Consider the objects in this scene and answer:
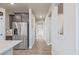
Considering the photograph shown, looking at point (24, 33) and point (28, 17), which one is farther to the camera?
point (28, 17)

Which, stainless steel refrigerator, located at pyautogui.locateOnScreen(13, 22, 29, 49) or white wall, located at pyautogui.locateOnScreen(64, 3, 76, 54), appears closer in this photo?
white wall, located at pyautogui.locateOnScreen(64, 3, 76, 54)

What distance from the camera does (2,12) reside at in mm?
7066

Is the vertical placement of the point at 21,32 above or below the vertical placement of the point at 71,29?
below

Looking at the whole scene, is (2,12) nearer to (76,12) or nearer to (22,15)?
(22,15)

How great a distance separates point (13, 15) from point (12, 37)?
2025mm

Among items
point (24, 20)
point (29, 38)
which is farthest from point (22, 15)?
point (29, 38)

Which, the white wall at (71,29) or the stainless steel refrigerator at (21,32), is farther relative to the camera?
the stainless steel refrigerator at (21,32)

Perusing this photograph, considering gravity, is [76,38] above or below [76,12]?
below

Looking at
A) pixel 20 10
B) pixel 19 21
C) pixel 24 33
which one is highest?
pixel 20 10

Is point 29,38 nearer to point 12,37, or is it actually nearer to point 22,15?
point 12,37

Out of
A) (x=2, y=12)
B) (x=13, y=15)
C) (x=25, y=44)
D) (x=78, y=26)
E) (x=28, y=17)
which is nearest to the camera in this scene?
(x=78, y=26)

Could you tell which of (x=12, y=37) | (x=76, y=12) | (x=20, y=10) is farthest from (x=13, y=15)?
(x=76, y=12)

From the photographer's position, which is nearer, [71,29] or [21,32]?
A: [71,29]

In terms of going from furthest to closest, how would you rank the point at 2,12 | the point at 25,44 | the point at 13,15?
the point at 13,15 < the point at 25,44 < the point at 2,12
